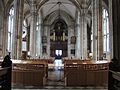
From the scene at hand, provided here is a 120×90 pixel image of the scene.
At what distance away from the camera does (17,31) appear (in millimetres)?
21438

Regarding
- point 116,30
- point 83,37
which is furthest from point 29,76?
point 83,37

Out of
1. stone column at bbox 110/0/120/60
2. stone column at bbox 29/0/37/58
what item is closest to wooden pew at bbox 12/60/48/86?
stone column at bbox 110/0/120/60

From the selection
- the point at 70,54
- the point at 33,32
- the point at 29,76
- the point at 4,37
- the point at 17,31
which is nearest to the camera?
the point at 29,76

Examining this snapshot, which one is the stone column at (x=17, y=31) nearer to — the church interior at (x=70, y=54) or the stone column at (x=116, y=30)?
the church interior at (x=70, y=54)

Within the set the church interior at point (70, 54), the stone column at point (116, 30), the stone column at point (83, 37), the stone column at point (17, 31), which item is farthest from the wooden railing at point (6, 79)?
the stone column at point (83, 37)

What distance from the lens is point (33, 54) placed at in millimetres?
31438

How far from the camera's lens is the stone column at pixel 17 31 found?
68.9ft

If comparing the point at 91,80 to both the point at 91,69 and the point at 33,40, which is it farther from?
the point at 33,40

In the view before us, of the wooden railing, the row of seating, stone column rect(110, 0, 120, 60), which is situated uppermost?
stone column rect(110, 0, 120, 60)

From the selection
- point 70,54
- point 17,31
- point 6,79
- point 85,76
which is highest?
point 17,31

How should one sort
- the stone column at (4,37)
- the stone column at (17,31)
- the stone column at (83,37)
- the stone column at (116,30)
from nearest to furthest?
the stone column at (116,30) → the stone column at (17,31) → the stone column at (4,37) → the stone column at (83,37)

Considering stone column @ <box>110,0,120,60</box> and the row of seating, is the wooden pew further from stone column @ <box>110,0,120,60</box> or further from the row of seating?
stone column @ <box>110,0,120,60</box>

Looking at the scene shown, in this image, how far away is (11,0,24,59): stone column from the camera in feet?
68.9

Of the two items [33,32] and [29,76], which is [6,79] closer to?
[29,76]
